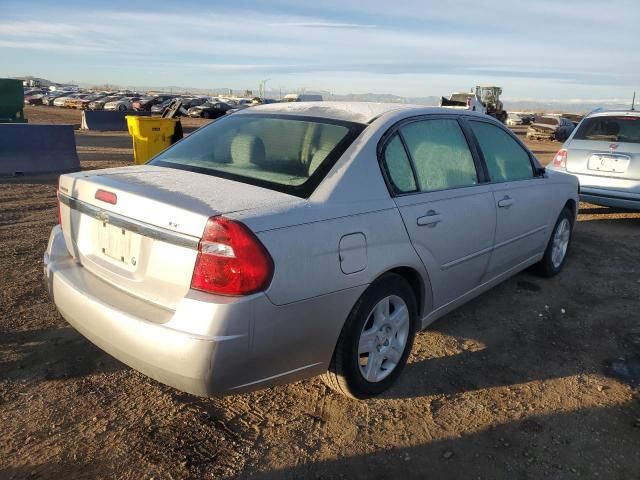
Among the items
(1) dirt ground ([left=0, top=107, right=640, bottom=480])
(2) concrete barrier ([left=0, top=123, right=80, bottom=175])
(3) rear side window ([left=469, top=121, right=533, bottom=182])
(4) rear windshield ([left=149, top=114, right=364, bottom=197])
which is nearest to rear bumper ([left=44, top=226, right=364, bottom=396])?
(1) dirt ground ([left=0, top=107, right=640, bottom=480])

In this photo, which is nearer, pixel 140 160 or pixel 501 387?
pixel 501 387

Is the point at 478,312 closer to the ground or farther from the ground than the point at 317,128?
closer to the ground

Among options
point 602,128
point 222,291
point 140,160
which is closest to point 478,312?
point 222,291

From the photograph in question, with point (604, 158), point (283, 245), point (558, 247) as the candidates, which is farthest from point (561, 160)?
point (283, 245)

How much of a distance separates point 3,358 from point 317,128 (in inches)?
95.0

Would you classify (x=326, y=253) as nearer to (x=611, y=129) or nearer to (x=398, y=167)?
(x=398, y=167)

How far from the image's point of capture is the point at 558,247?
5176 mm

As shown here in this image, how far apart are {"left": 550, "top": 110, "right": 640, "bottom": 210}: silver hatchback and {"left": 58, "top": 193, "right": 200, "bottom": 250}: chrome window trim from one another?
6809 millimetres

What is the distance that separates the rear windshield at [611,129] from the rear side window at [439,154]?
16.4 feet

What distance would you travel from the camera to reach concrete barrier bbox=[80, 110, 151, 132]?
24047 millimetres

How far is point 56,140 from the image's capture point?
10188mm

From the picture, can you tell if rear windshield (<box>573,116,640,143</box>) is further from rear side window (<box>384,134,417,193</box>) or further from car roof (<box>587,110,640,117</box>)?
rear side window (<box>384,134,417,193</box>)

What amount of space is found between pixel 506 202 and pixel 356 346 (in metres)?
1.91

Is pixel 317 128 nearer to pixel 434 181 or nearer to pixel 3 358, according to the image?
pixel 434 181
